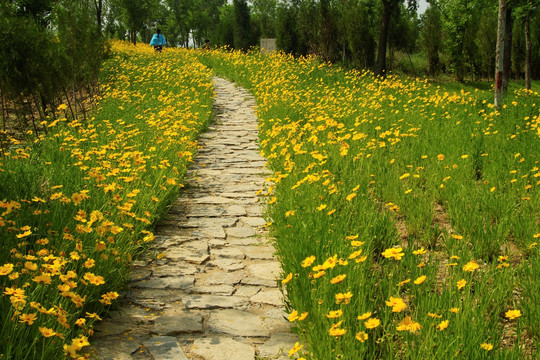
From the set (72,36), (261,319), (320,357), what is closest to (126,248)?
(261,319)

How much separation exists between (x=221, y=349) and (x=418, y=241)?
185cm

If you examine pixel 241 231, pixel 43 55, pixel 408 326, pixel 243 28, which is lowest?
pixel 241 231

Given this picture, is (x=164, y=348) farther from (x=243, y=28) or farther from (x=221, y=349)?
(x=243, y=28)

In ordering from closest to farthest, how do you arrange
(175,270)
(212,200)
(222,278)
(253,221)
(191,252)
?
(222,278) < (175,270) < (191,252) < (253,221) < (212,200)

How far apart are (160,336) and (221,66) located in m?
16.5

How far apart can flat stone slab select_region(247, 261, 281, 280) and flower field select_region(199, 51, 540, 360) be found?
0.64 feet

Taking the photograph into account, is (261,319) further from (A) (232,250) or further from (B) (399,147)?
(B) (399,147)

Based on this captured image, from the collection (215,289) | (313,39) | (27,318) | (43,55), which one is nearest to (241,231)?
(215,289)

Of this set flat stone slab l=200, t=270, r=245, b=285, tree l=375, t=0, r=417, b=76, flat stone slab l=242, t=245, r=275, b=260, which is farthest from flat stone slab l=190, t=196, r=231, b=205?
tree l=375, t=0, r=417, b=76

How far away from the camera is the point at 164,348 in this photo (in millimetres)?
2658

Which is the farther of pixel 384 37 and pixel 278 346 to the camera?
pixel 384 37

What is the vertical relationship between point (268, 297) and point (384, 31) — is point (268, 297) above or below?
below

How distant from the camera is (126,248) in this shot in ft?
11.4

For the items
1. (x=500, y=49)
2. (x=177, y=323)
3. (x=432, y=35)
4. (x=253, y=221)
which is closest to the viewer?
(x=177, y=323)
